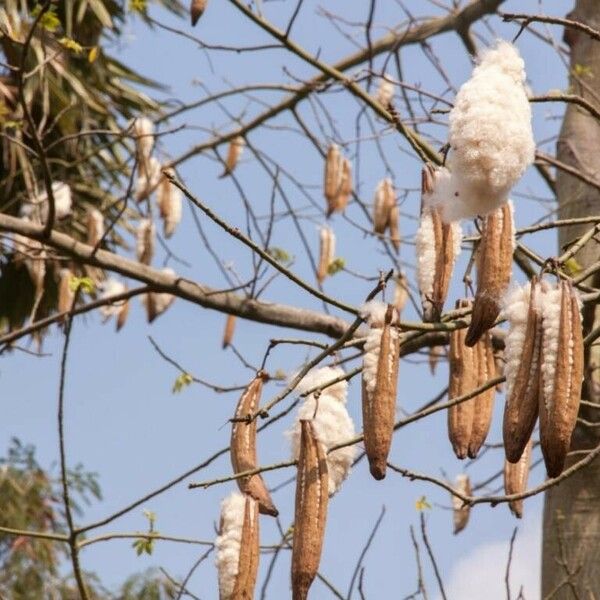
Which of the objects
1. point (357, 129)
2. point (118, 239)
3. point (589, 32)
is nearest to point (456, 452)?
point (589, 32)

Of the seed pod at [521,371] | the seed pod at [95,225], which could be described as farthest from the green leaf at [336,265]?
the seed pod at [521,371]

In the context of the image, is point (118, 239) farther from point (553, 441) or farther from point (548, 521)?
point (553, 441)

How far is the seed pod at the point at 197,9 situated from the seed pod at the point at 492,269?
104 cm

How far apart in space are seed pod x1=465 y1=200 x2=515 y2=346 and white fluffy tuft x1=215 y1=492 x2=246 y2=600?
1.34 feet

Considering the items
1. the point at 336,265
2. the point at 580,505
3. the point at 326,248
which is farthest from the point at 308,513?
the point at 326,248

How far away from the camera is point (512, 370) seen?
1468mm

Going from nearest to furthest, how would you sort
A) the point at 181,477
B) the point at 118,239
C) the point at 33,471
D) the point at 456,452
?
the point at 456,452 < the point at 181,477 < the point at 118,239 < the point at 33,471

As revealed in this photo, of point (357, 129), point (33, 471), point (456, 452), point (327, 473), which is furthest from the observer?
point (33, 471)

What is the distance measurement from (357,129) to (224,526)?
277 centimetres

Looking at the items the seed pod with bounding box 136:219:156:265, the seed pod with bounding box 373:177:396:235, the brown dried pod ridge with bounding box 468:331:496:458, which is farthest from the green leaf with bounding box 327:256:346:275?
the brown dried pod ridge with bounding box 468:331:496:458

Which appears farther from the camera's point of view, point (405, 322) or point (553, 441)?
point (405, 322)

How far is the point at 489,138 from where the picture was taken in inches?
60.4

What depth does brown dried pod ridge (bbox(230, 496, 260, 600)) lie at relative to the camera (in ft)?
5.71

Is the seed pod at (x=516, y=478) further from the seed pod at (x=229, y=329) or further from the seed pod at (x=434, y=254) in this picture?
the seed pod at (x=229, y=329)
